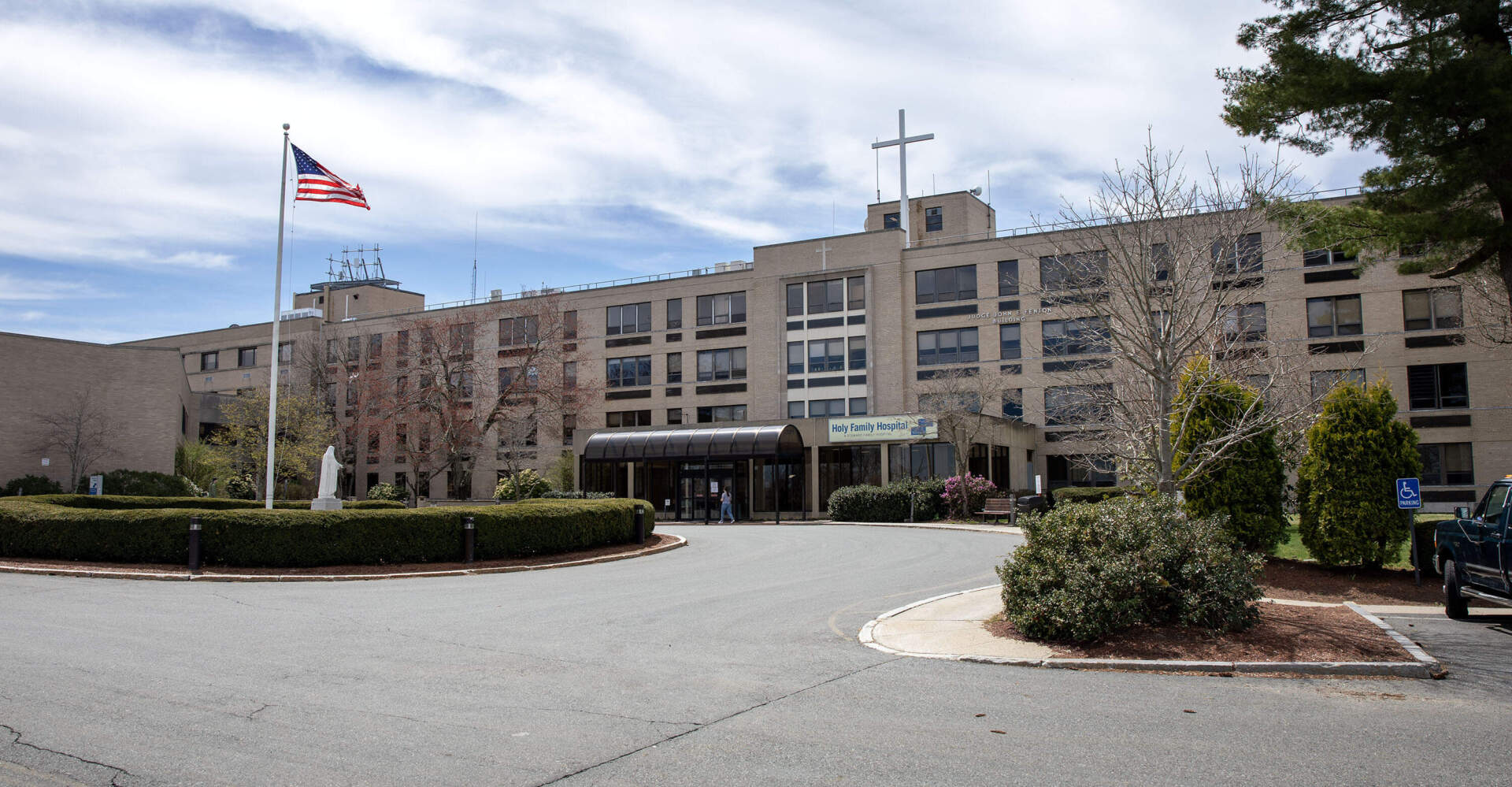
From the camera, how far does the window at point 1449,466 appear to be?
40469 mm

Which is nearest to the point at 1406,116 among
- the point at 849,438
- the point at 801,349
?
the point at 849,438

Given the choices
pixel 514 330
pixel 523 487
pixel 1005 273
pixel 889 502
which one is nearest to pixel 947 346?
pixel 1005 273

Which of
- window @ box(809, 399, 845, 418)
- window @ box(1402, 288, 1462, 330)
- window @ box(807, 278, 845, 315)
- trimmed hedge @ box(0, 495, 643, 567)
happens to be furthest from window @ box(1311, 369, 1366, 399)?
window @ box(807, 278, 845, 315)

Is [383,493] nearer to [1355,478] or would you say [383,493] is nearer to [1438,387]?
[1355,478]

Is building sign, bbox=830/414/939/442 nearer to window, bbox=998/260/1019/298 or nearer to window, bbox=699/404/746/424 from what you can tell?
window, bbox=998/260/1019/298

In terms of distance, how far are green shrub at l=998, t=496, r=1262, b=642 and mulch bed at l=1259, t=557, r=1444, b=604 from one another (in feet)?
12.0

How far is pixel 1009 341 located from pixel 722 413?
52.9 feet

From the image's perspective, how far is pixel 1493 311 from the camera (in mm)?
25234

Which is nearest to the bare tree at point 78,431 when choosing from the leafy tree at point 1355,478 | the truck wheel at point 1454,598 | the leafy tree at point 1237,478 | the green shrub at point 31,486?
the green shrub at point 31,486

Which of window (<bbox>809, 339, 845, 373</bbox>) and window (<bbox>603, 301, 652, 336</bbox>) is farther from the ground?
window (<bbox>603, 301, 652, 336</bbox>)

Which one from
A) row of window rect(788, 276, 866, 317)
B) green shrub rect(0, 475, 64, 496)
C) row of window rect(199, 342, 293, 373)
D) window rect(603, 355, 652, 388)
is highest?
row of window rect(788, 276, 866, 317)

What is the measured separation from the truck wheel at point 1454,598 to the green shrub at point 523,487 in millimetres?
31650

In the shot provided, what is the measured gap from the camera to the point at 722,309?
5488 centimetres

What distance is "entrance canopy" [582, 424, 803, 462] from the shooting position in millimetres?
42812
